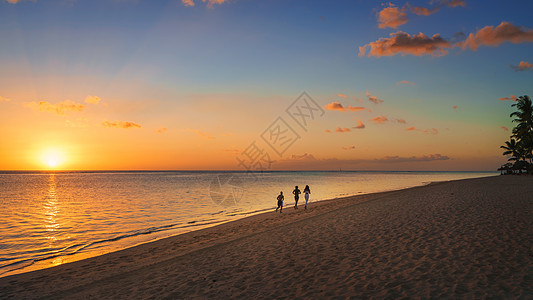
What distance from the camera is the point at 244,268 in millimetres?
9352

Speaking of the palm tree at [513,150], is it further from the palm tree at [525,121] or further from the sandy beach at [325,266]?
the sandy beach at [325,266]

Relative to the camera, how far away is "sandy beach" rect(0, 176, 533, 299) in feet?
24.0

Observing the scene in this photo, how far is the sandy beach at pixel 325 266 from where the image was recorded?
7.31 metres

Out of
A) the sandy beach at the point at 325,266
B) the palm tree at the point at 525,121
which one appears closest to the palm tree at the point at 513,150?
the palm tree at the point at 525,121

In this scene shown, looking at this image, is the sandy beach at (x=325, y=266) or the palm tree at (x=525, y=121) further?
the palm tree at (x=525, y=121)

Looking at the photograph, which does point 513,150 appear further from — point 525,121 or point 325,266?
point 325,266

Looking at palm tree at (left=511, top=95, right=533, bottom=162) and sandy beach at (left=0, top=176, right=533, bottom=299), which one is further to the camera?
palm tree at (left=511, top=95, right=533, bottom=162)

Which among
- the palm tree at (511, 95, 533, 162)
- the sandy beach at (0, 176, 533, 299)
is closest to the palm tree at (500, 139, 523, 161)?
the palm tree at (511, 95, 533, 162)

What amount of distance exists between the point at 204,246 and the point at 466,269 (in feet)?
32.9

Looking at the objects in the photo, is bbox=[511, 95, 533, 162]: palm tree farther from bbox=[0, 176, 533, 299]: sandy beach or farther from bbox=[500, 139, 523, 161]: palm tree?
bbox=[0, 176, 533, 299]: sandy beach

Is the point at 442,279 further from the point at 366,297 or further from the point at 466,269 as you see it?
the point at 366,297

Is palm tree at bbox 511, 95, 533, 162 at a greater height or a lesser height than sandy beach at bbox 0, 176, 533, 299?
greater

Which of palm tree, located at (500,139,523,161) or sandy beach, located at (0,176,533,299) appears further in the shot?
palm tree, located at (500,139,523,161)

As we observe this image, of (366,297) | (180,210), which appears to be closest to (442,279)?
(366,297)
